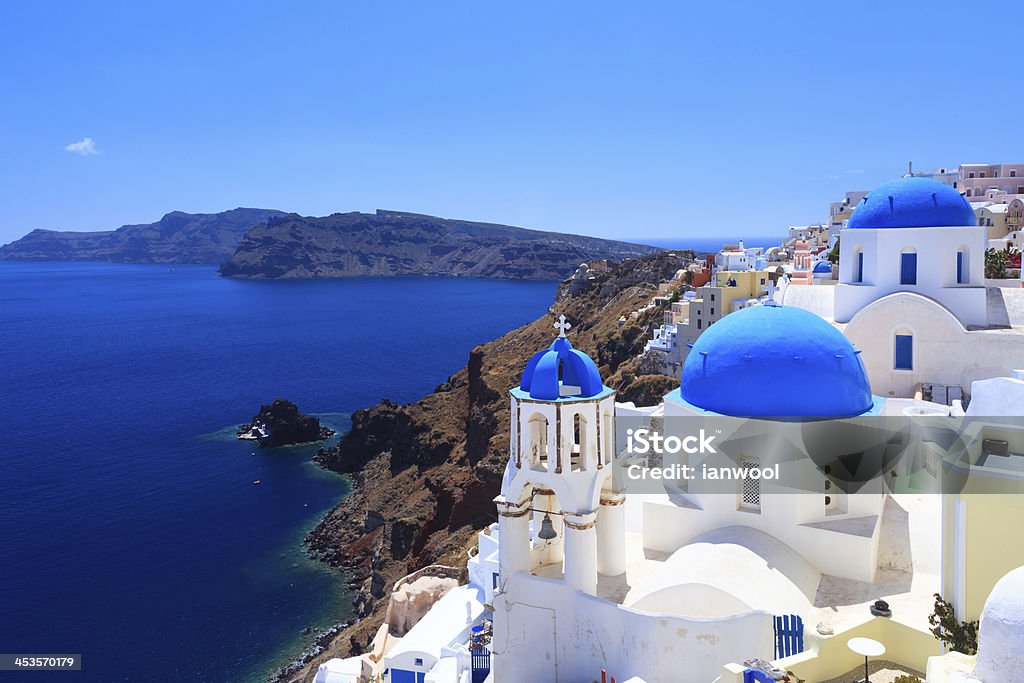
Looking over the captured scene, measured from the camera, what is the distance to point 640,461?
1658 centimetres

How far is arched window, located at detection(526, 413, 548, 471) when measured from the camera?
12875 mm

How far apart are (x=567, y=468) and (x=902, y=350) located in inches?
489

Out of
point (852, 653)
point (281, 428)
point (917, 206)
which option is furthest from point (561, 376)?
point (281, 428)

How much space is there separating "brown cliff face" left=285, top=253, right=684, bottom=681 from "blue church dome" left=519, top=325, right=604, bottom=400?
17.3 metres

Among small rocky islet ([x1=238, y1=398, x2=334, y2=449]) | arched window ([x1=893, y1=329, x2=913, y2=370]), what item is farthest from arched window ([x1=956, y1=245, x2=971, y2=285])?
small rocky islet ([x1=238, y1=398, x2=334, y2=449])

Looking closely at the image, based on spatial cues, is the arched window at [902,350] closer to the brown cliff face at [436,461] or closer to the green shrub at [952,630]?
the green shrub at [952,630]

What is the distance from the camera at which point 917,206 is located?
2111cm

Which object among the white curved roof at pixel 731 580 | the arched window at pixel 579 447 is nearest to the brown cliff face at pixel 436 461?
the arched window at pixel 579 447

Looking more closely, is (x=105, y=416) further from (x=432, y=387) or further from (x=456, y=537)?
(x=456, y=537)

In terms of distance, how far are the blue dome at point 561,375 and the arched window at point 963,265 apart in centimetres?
1381

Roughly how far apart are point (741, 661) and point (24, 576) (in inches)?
1499

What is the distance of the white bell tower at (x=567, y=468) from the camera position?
12.5 meters

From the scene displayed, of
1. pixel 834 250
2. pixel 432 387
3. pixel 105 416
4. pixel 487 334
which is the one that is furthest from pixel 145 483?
pixel 487 334

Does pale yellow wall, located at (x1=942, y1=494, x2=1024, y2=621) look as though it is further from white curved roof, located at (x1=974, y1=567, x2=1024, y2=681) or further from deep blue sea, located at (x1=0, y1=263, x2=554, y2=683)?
deep blue sea, located at (x1=0, y1=263, x2=554, y2=683)
